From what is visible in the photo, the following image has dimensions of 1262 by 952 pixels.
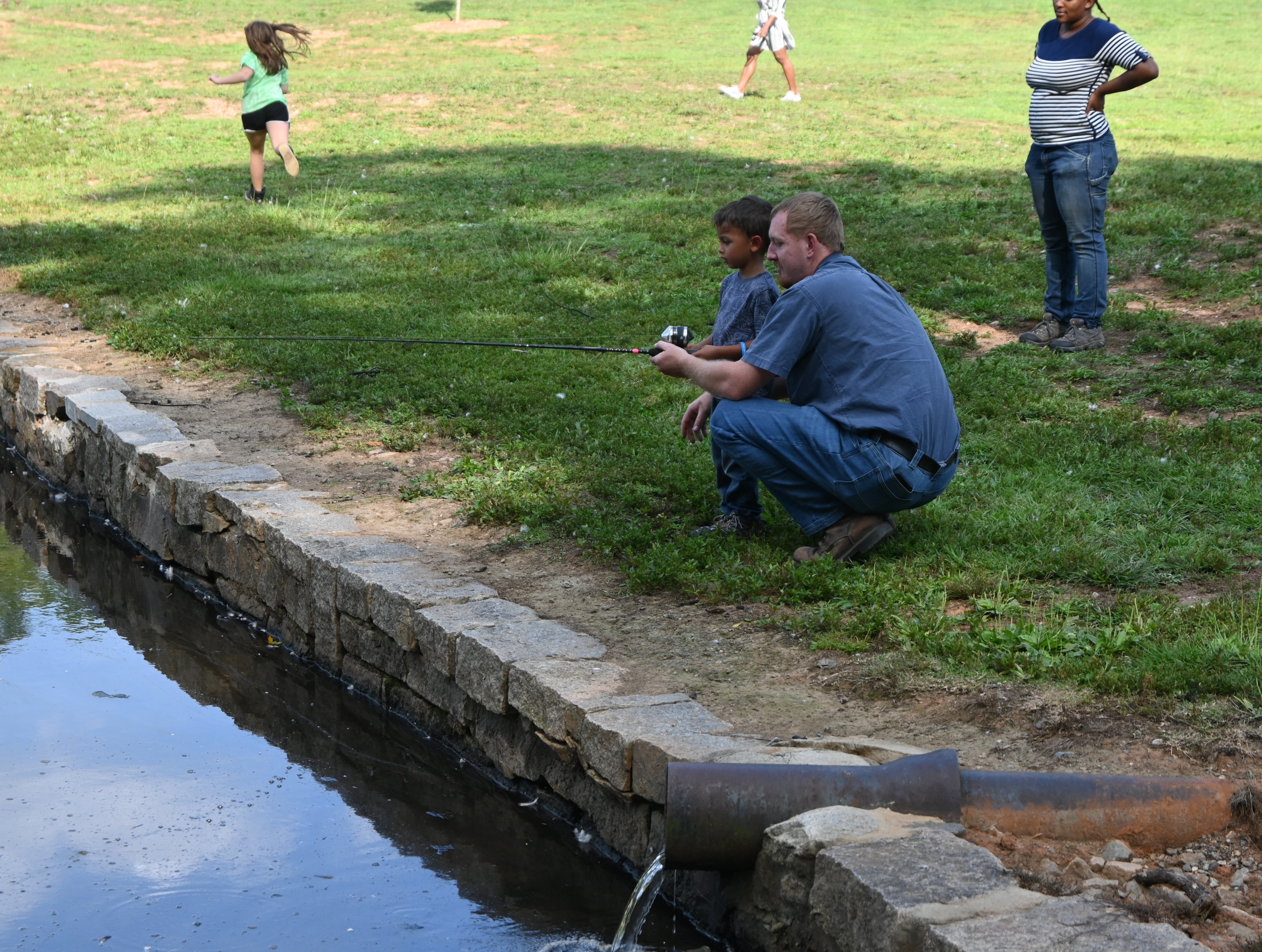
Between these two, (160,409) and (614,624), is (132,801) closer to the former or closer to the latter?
(614,624)

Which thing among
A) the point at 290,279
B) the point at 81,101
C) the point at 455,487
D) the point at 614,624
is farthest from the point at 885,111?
the point at 614,624

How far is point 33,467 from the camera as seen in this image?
743 cm

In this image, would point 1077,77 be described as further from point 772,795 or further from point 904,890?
point 904,890

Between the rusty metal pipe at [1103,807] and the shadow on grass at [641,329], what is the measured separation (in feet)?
1.95

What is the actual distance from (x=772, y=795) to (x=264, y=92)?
401 inches

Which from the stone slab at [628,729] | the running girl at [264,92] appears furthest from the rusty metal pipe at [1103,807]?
the running girl at [264,92]

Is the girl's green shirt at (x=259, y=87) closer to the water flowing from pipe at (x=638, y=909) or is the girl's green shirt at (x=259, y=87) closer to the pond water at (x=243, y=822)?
the pond water at (x=243, y=822)

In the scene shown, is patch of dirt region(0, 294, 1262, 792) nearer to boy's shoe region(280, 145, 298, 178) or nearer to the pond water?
the pond water

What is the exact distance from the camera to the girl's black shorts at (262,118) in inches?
452

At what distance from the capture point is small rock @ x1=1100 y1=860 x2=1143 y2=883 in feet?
8.88

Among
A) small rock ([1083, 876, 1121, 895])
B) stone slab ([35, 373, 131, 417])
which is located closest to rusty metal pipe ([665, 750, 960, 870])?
small rock ([1083, 876, 1121, 895])

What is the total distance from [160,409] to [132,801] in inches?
136

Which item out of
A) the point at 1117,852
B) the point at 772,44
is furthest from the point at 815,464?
the point at 772,44

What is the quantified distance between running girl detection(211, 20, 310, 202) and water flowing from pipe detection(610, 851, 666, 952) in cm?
959
